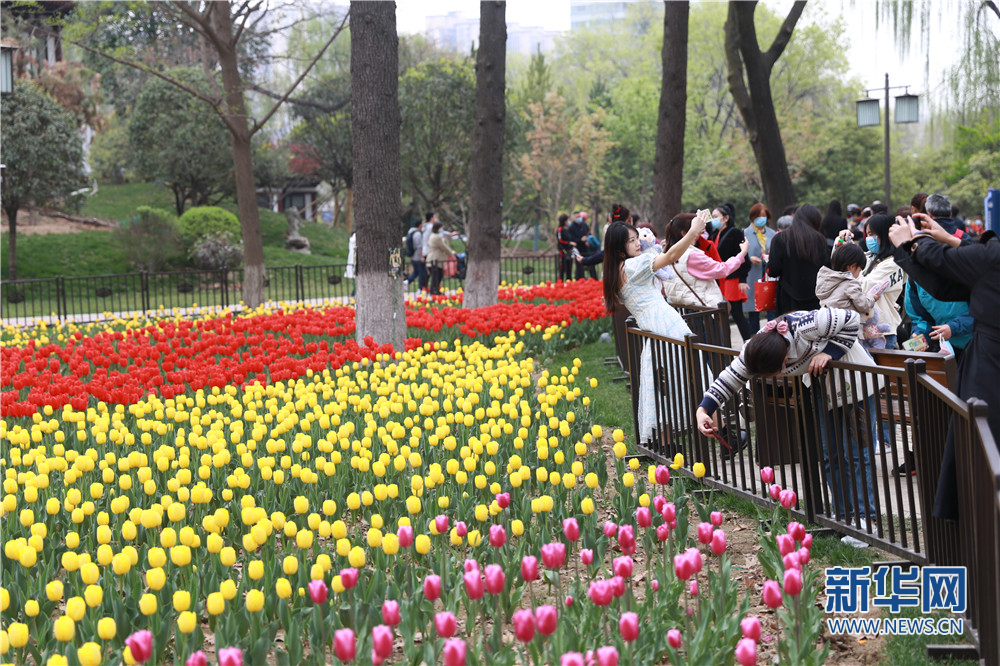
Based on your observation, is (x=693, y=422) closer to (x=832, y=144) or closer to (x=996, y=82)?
(x=996, y=82)

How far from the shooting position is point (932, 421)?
4285 mm

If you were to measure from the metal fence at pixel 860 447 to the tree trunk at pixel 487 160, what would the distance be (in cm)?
822

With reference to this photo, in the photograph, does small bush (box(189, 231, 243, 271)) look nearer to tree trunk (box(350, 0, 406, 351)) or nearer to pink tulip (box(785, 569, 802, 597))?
tree trunk (box(350, 0, 406, 351))

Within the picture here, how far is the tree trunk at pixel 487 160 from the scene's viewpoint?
1537 centimetres

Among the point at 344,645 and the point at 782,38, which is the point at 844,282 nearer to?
the point at 344,645

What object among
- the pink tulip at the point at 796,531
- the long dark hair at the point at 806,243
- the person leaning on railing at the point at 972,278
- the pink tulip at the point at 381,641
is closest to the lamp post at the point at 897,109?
the long dark hair at the point at 806,243

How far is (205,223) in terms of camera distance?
30.5 meters

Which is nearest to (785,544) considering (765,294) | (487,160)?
(765,294)

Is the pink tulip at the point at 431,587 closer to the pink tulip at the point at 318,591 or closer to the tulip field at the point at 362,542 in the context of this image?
the tulip field at the point at 362,542

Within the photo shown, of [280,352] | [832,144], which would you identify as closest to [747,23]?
[280,352]

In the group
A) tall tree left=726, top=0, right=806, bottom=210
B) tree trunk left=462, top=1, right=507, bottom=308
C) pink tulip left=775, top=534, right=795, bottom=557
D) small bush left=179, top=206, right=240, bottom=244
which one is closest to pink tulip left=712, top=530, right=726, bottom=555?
pink tulip left=775, top=534, right=795, bottom=557

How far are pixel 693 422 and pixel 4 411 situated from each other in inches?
199

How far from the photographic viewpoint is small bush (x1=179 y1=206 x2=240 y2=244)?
1195 inches

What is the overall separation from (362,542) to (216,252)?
2652cm
